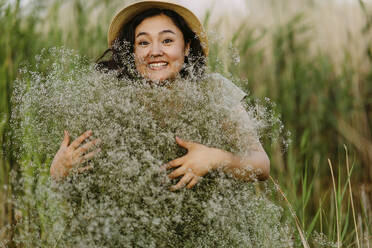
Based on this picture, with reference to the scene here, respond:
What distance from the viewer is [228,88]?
6.40 ft

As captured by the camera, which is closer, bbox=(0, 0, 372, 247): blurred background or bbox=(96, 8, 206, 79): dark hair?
bbox=(96, 8, 206, 79): dark hair

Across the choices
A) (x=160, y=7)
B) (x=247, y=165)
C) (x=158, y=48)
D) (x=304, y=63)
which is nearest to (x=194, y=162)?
Result: (x=247, y=165)

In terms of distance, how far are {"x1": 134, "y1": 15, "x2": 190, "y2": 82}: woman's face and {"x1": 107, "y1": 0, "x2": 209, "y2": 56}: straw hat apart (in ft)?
0.22

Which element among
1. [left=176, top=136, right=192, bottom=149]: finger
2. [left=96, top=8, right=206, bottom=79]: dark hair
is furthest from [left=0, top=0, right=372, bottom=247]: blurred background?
[left=176, top=136, right=192, bottom=149]: finger

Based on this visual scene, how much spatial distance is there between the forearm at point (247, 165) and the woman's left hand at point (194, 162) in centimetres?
3

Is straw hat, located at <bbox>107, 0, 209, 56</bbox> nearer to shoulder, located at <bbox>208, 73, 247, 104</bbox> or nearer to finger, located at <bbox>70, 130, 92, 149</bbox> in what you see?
shoulder, located at <bbox>208, 73, 247, 104</bbox>

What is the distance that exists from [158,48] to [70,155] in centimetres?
67

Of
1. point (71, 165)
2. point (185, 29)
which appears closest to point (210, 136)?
point (71, 165)

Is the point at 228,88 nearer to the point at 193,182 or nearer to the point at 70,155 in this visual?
the point at 193,182

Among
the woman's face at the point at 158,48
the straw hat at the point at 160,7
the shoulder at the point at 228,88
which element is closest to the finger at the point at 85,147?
the woman's face at the point at 158,48

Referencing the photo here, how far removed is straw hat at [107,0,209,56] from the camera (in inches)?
81.1

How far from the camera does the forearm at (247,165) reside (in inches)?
65.3

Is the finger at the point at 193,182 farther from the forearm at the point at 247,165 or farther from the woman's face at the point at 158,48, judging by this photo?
the woman's face at the point at 158,48

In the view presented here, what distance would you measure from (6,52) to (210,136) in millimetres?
1497
